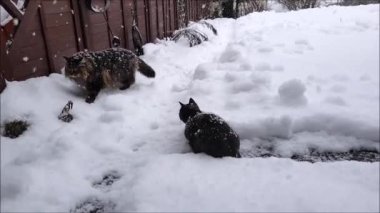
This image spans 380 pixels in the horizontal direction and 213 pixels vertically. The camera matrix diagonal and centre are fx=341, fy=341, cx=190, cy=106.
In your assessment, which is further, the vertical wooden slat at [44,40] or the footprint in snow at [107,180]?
the vertical wooden slat at [44,40]

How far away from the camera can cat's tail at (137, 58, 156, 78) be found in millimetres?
4785

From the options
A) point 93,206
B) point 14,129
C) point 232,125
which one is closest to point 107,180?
point 93,206

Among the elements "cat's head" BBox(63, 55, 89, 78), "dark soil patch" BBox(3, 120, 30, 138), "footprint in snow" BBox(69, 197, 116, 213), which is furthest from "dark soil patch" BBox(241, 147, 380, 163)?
"cat's head" BBox(63, 55, 89, 78)

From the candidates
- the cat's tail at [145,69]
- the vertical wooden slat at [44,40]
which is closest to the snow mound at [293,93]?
the cat's tail at [145,69]

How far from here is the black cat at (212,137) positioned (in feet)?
9.16

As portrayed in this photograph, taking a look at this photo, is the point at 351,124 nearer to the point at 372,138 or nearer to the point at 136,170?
the point at 372,138

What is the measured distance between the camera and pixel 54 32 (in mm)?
4281

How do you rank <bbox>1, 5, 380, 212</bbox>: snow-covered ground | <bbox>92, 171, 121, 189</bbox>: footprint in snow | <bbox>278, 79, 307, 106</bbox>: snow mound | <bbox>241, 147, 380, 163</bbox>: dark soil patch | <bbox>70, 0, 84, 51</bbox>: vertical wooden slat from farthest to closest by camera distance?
1. <bbox>70, 0, 84, 51</bbox>: vertical wooden slat
2. <bbox>278, 79, 307, 106</bbox>: snow mound
3. <bbox>241, 147, 380, 163</bbox>: dark soil patch
4. <bbox>92, 171, 121, 189</bbox>: footprint in snow
5. <bbox>1, 5, 380, 212</bbox>: snow-covered ground

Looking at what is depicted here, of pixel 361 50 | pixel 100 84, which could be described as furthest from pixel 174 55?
pixel 361 50

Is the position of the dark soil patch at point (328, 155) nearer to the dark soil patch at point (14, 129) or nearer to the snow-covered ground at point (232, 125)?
the snow-covered ground at point (232, 125)

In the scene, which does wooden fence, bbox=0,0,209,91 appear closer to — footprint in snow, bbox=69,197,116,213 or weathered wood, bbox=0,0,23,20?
weathered wood, bbox=0,0,23,20

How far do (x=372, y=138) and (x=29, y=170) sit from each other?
115 inches

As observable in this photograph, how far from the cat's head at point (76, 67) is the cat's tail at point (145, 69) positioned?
940 mm

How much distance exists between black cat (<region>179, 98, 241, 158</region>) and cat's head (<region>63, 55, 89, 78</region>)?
163 centimetres
